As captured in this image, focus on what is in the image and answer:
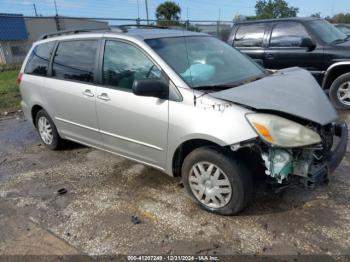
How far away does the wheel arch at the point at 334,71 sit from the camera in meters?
6.18

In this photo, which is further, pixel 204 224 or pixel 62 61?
pixel 62 61

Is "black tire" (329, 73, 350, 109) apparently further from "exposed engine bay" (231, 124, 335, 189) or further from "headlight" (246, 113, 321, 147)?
"headlight" (246, 113, 321, 147)

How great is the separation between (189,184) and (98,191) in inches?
45.3

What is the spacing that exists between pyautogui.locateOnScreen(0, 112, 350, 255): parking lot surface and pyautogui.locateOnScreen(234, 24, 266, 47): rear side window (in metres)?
3.77

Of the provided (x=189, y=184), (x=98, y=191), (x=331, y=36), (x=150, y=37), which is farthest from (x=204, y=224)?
(x=331, y=36)

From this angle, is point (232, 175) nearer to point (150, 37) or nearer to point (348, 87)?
point (150, 37)

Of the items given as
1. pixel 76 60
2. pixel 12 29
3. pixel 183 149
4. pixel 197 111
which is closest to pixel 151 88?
pixel 197 111

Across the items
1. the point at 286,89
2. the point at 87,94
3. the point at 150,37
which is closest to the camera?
the point at 286,89

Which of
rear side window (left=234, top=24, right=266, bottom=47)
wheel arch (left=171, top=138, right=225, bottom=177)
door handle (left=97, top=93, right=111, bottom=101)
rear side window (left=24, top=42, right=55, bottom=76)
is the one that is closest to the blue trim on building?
rear side window (left=234, top=24, right=266, bottom=47)

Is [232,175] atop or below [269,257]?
atop

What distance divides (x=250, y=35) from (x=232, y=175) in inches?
198

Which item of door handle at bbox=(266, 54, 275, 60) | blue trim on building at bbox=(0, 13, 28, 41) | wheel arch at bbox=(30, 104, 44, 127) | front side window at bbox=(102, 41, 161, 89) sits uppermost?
front side window at bbox=(102, 41, 161, 89)

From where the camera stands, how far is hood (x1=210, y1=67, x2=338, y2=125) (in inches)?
110

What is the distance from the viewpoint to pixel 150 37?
3617 mm
